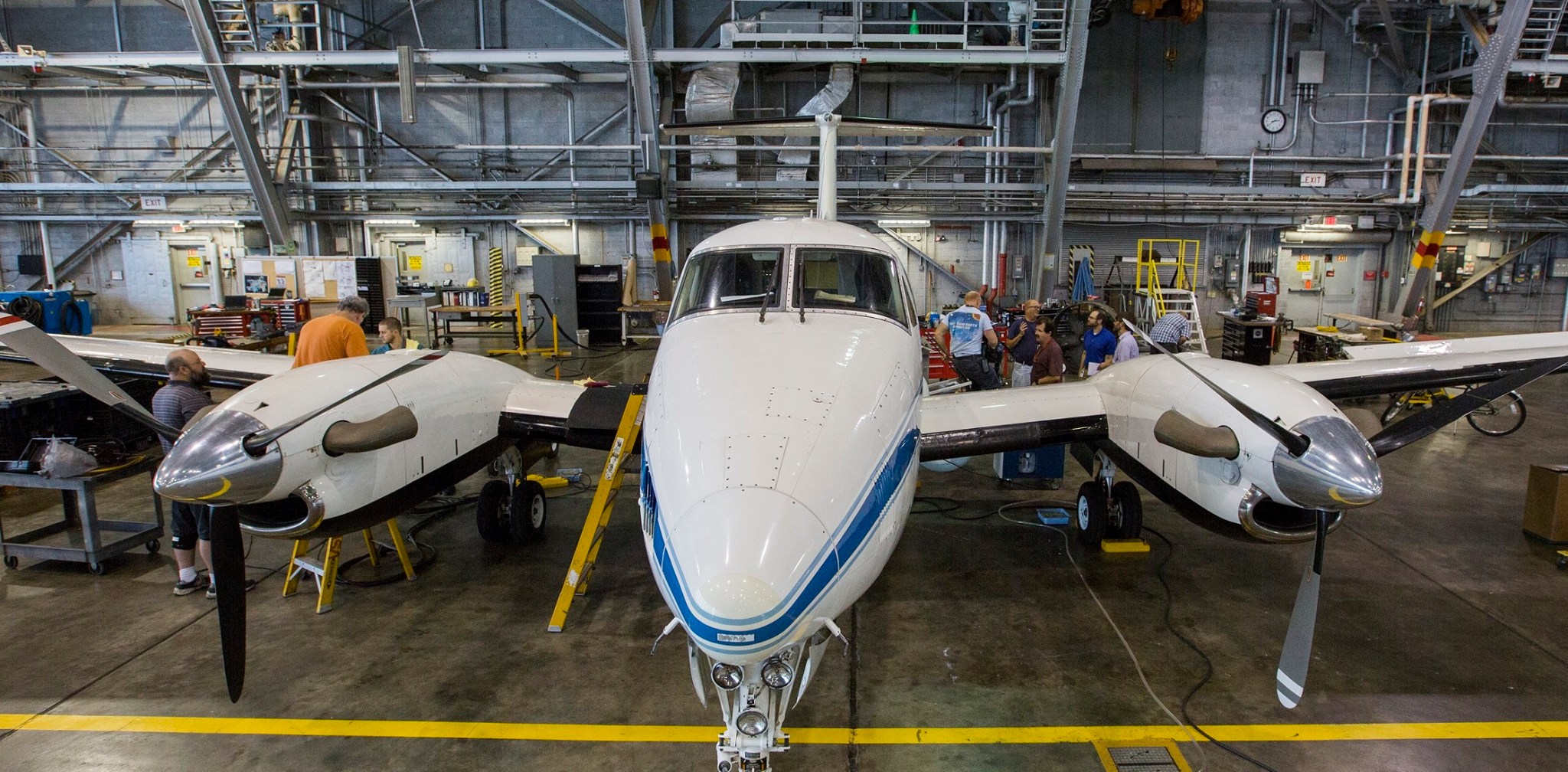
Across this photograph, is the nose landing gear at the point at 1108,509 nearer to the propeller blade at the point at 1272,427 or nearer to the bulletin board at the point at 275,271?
the propeller blade at the point at 1272,427

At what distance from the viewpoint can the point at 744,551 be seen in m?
2.86

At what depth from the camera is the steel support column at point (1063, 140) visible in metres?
14.3

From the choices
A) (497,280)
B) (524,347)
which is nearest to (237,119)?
(497,280)

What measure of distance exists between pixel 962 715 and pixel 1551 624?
14.4ft

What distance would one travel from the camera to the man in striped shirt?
555 cm

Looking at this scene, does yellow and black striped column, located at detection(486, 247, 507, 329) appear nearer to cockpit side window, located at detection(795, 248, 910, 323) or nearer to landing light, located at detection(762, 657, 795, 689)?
cockpit side window, located at detection(795, 248, 910, 323)

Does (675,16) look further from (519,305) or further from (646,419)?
(646,419)

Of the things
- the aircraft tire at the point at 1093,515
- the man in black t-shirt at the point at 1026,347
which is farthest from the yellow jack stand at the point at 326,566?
the man in black t-shirt at the point at 1026,347

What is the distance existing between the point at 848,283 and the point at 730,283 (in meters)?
0.78

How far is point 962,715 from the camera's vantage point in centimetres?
428

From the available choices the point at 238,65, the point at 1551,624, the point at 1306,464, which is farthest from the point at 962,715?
the point at 238,65

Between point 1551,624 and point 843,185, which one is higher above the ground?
point 843,185

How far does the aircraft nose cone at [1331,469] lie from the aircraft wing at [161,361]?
7403mm

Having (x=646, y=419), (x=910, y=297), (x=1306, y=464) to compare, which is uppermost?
(x=910, y=297)
